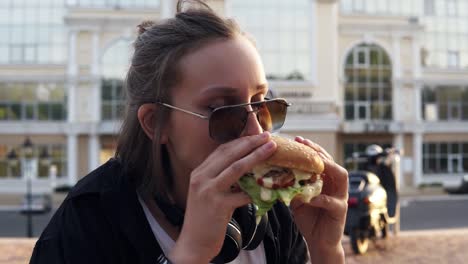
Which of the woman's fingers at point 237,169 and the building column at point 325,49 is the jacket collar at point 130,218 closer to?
the woman's fingers at point 237,169

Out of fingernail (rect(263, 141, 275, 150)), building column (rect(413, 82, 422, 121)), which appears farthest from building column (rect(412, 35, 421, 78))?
fingernail (rect(263, 141, 275, 150))

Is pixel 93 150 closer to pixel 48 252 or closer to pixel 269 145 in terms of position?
pixel 48 252

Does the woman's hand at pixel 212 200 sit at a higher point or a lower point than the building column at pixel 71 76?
lower

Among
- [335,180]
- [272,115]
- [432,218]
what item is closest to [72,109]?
[432,218]

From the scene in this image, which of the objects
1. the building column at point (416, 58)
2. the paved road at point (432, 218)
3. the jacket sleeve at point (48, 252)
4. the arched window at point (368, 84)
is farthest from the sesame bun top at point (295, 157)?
the building column at point (416, 58)

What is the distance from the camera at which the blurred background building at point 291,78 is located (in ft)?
133

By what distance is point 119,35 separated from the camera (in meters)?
40.9

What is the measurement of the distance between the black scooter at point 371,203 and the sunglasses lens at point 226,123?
860 cm

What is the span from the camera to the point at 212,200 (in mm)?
1775

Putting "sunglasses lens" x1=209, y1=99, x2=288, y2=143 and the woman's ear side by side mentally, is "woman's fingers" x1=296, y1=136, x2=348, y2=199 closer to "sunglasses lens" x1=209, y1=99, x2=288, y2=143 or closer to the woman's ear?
"sunglasses lens" x1=209, y1=99, x2=288, y2=143

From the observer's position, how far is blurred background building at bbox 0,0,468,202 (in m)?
40.6

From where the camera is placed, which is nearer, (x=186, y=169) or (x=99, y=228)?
(x=99, y=228)

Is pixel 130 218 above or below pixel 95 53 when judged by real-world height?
below

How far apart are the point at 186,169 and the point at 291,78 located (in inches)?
1542
